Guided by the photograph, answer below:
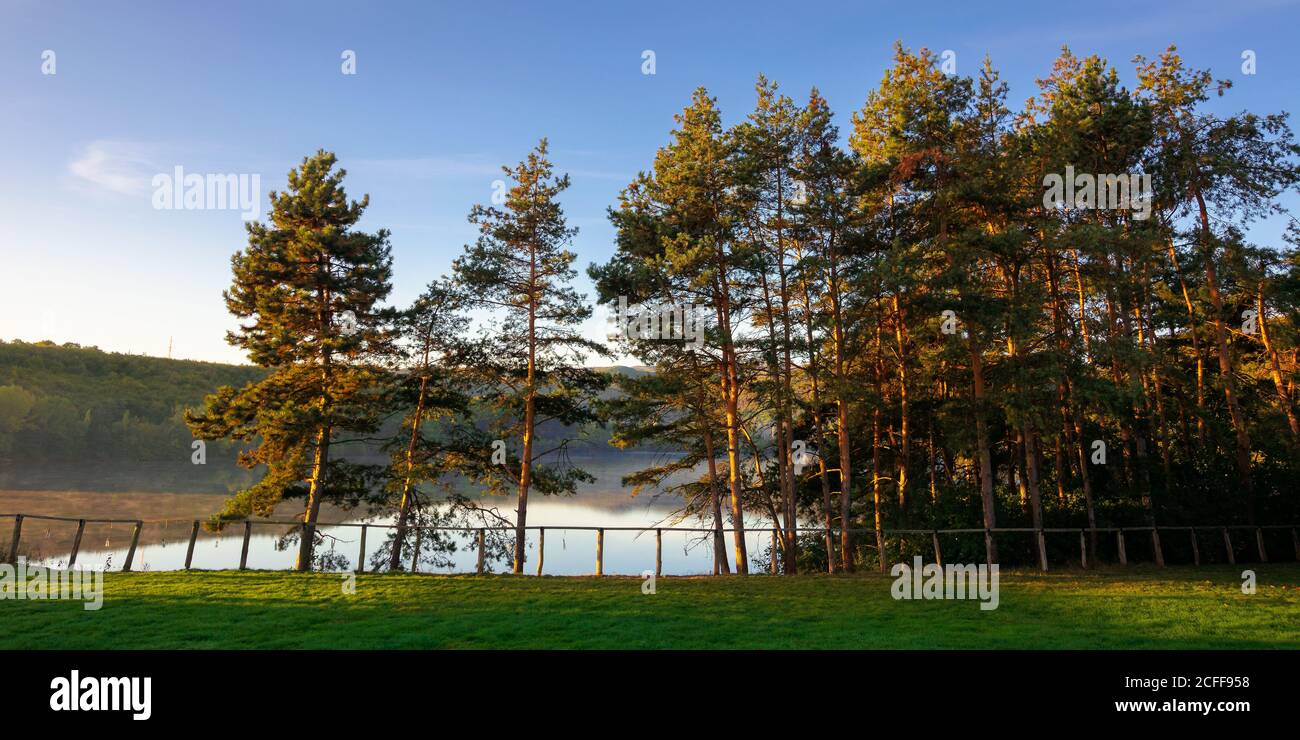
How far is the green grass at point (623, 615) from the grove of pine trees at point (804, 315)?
551 centimetres

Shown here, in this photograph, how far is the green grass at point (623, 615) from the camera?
10031mm

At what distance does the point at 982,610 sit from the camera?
13055 millimetres

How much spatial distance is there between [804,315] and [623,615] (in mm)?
13798

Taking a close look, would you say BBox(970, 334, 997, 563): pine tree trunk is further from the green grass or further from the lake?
the lake

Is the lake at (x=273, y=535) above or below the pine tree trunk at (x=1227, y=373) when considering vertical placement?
below

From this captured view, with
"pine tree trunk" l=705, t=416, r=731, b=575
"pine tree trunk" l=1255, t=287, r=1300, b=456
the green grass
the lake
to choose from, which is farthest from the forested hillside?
"pine tree trunk" l=1255, t=287, r=1300, b=456

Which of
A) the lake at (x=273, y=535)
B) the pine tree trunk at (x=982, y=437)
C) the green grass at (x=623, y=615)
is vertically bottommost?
the lake at (x=273, y=535)

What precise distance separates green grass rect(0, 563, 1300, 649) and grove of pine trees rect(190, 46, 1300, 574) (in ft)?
18.1

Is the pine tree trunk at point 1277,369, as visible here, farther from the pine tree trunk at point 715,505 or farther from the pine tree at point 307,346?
the pine tree at point 307,346

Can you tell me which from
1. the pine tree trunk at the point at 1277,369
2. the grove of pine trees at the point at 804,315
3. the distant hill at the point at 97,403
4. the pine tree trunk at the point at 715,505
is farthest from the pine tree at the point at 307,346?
the distant hill at the point at 97,403

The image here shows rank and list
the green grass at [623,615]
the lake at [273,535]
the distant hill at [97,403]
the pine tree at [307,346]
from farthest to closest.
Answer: the distant hill at [97,403], the lake at [273,535], the pine tree at [307,346], the green grass at [623,615]

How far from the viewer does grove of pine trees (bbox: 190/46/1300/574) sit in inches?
832
